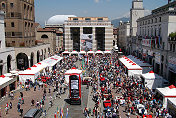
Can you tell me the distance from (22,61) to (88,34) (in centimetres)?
3190

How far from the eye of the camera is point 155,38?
4197 cm

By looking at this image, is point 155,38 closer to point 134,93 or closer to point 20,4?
point 134,93

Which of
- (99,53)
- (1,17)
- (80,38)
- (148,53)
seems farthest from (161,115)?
(80,38)

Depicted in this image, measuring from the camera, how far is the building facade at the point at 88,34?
252ft

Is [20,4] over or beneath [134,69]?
over

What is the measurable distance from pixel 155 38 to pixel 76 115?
90.7ft

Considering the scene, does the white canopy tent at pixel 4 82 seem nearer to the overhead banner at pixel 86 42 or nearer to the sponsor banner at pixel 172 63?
the sponsor banner at pixel 172 63

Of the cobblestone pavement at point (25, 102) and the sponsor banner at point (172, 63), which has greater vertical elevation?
the sponsor banner at point (172, 63)

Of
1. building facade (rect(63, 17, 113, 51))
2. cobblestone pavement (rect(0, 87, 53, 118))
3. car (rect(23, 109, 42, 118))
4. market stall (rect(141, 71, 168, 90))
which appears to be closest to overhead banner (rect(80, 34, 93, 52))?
building facade (rect(63, 17, 113, 51))

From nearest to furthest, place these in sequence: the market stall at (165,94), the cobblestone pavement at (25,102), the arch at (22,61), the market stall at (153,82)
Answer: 1. the cobblestone pavement at (25,102)
2. the market stall at (165,94)
3. the market stall at (153,82)
4. the arch at (22,61)

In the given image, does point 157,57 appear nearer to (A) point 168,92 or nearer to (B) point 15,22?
(A) point 168,92

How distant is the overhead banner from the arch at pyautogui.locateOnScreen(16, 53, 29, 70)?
29.5 meters

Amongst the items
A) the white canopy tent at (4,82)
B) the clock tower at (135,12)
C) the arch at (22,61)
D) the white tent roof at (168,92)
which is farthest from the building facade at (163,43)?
the arch at (22,61)

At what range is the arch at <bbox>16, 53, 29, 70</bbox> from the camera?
5047 cm
